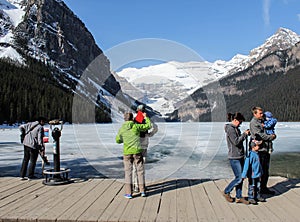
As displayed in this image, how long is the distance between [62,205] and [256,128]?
3837 millimetres

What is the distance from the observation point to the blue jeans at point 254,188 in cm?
558

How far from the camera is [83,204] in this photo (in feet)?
18.1

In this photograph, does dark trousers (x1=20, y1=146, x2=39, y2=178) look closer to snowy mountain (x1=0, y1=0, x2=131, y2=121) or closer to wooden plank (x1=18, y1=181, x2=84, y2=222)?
wooden plank (x1=18, y1=181, x2=84, y2=222)

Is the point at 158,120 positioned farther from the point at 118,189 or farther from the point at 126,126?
the point at 118,189

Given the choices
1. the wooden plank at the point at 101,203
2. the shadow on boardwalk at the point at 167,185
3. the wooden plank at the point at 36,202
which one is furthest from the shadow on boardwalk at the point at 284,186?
the wooden plank at the point at 36,202

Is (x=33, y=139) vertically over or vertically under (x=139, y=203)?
over

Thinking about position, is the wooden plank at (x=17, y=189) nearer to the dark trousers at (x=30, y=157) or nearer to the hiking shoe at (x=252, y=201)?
the dark trousers at (x=30, y=157)

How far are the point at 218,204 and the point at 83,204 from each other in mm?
2416

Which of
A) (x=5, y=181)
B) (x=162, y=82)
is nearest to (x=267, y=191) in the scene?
(x=162, y=82)

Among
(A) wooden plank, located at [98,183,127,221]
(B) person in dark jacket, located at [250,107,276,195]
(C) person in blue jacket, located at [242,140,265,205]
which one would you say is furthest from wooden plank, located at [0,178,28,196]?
(B) person in dark jacket, located at [250,107,276,195]

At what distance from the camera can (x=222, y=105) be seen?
6.68 meters

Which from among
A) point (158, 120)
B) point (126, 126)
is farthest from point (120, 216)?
point (158, 120)

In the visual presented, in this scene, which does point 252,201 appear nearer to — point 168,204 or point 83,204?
point 168,204

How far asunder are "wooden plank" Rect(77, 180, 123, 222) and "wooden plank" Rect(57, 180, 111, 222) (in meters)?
0.08
